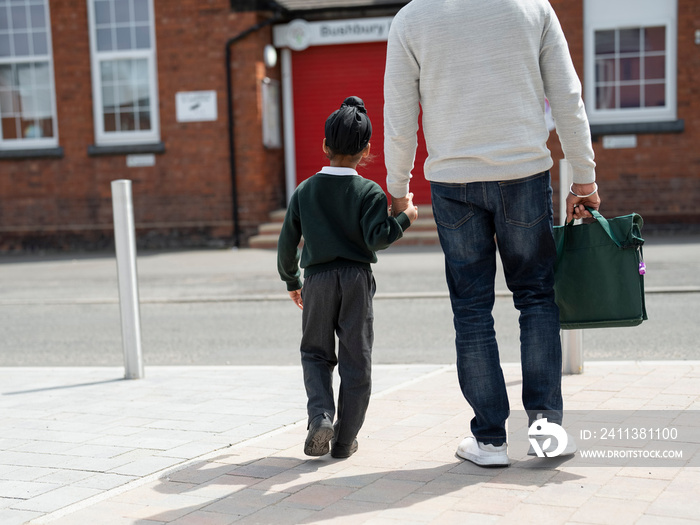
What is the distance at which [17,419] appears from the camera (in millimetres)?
4949

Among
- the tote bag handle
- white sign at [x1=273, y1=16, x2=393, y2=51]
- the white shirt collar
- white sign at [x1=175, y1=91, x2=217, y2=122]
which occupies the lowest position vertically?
the tote bag handle

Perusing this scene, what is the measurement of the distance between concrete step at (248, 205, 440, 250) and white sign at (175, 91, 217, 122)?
6.79ft

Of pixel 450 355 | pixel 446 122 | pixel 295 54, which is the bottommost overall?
pixel 450 355

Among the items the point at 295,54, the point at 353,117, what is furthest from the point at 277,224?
the point at 353,117

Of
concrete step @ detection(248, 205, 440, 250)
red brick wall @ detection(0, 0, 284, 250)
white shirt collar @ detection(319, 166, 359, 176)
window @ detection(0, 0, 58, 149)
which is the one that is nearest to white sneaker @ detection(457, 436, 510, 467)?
white shirt collar @ detection(319, 166, 359, 176)

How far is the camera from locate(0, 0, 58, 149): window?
16.8 meters

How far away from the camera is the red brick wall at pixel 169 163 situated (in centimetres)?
1595

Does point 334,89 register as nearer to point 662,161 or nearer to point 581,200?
point 662,161

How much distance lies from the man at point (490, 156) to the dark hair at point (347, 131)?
0.72 ft

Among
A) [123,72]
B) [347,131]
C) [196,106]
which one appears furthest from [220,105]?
[347,131]

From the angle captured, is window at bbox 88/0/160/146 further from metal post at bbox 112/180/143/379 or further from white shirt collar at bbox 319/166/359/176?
white shirt collar at bbox 319/166/359/176

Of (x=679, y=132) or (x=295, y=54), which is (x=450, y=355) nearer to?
(x=679, y=132)

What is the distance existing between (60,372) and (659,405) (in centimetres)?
396

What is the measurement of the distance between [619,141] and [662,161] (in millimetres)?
766
